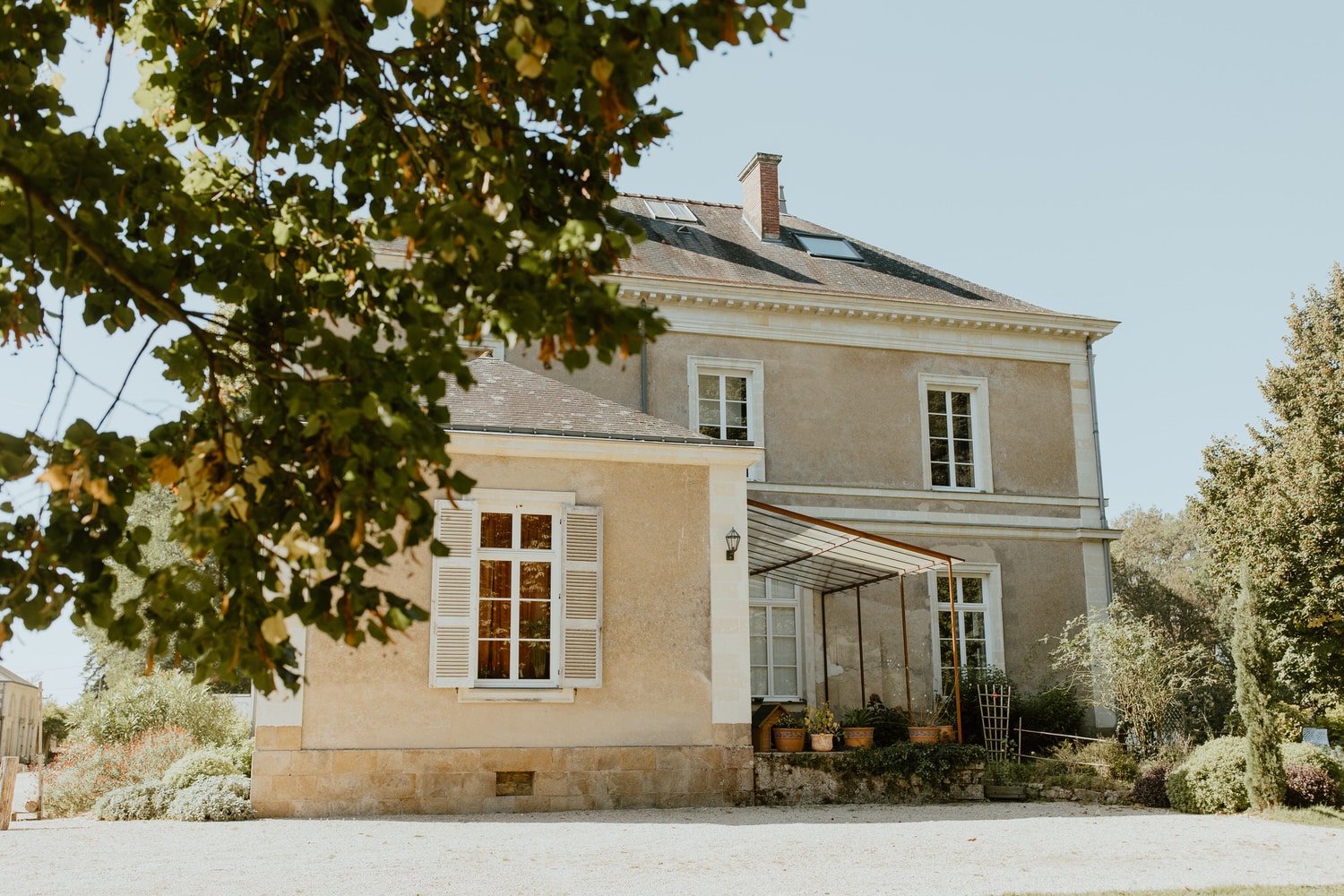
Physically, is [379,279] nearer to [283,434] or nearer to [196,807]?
[283,434]

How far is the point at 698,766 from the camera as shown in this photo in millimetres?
9977

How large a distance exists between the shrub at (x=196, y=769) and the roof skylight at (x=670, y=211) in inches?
444

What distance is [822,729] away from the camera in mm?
11000

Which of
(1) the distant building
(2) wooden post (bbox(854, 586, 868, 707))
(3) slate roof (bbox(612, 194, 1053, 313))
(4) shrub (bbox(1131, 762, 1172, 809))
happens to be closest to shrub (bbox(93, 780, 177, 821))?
(2) wooden post (bbox(854, 586, 868, 707))

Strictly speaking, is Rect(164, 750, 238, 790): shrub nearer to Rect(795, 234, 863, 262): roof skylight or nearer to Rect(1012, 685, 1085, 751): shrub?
Rect(1012, 685, 1085, 751): shrub

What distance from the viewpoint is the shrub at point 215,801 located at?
9109 mm

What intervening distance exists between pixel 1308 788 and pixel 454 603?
813cm

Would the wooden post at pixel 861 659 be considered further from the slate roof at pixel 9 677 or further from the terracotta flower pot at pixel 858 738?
the slate roof at pixel 9 677

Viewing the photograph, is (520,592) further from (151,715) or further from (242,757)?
(151,715)

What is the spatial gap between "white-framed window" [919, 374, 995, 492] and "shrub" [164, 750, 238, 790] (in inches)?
409

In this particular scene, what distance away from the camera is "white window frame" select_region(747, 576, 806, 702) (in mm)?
15062

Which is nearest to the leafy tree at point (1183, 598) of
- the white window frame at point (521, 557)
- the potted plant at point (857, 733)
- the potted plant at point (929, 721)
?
the potted plant at point (929, 721)

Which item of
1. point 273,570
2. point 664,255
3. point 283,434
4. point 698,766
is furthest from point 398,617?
point 664,255

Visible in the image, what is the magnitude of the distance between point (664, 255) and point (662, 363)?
6.65ft
